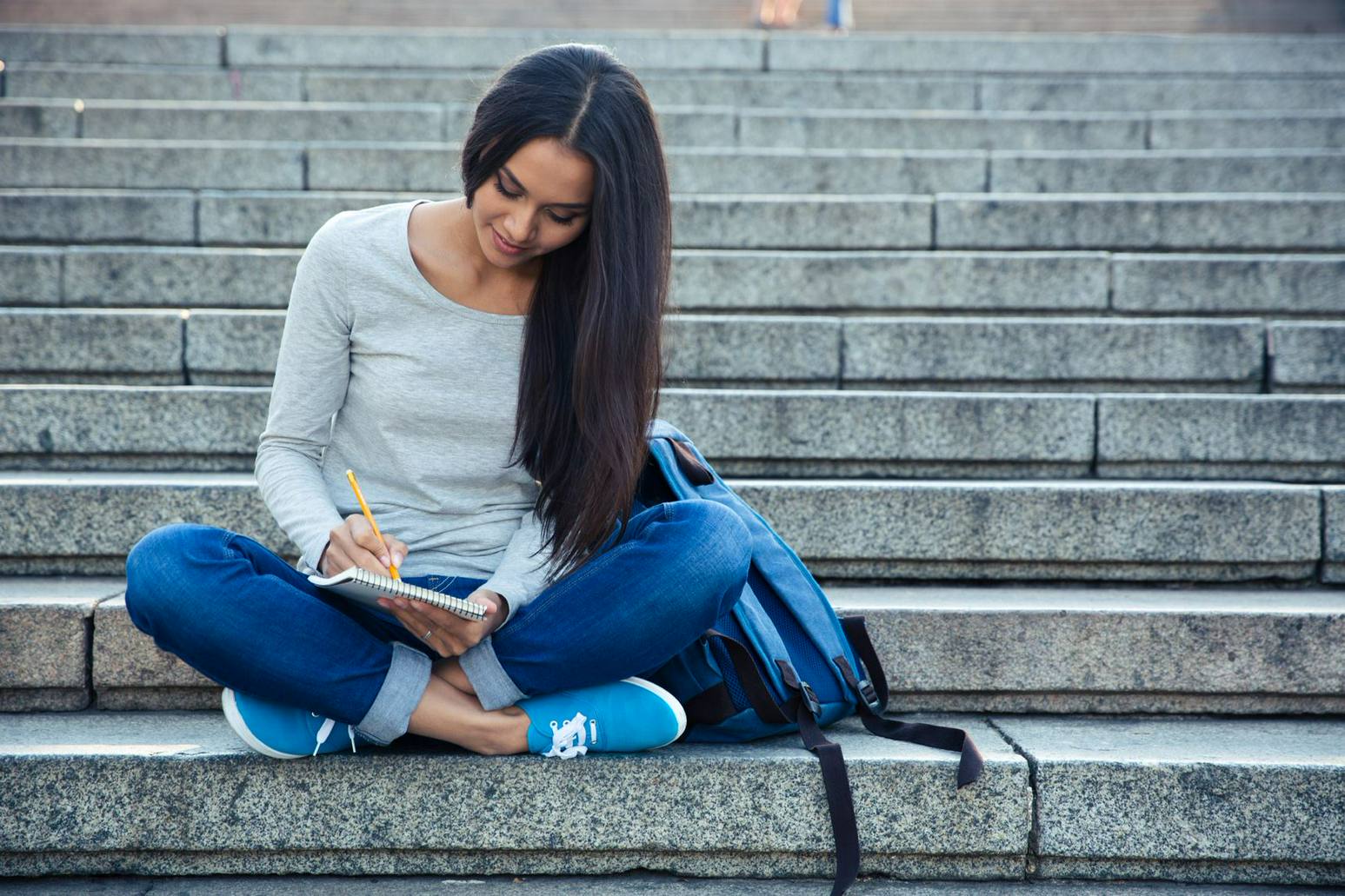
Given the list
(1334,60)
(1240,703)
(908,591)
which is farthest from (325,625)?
(1334,60)

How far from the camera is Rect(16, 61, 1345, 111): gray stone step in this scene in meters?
5.62

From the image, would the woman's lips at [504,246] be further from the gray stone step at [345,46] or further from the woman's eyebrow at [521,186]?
the gray stone step at [345,46]

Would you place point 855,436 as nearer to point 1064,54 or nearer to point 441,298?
point 441,298

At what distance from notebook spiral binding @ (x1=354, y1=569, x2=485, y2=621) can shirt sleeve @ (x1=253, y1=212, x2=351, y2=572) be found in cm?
33

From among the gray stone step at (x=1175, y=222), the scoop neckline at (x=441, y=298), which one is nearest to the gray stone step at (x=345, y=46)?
the gray stone step at (x=1175, y=222)

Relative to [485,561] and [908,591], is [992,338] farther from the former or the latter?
[485,561]

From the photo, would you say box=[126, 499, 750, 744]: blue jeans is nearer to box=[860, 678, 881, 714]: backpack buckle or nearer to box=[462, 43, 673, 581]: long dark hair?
box=[462, 43, 673, 581]: long dark hair

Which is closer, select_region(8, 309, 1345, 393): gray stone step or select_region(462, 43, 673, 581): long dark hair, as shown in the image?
select_region(462, 43, 673, 581): long dark hair

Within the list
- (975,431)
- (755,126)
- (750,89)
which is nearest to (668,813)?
(975,431)

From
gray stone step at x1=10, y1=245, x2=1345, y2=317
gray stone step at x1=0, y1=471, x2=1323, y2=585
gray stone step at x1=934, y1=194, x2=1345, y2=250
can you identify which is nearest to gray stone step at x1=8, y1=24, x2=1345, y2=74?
gray stone step at x1=934, y1=194, x2=1345, y2=250

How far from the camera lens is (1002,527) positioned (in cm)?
307

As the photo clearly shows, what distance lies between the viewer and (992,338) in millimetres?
3764

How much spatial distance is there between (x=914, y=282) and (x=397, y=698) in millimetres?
2651

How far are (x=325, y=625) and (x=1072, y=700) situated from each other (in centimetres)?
173
